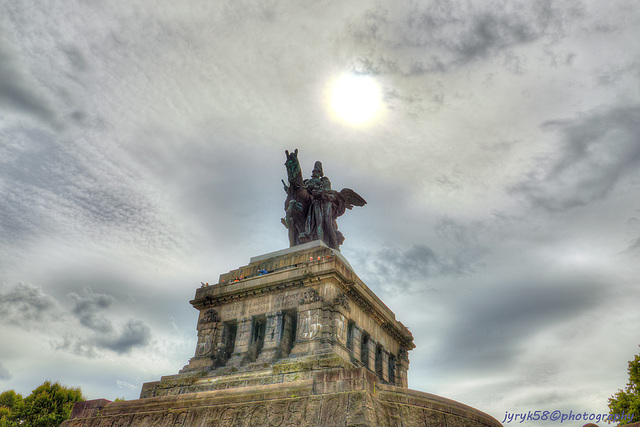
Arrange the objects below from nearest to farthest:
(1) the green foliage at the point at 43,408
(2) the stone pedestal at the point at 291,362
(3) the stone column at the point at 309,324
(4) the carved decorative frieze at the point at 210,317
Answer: (2) the stone pedestal at the point at 291,362
(3) the stone column at the point at 309,324
(4) the carved decorative frieze at the point at 210,317
(1) the green foliage at the point at 43,408

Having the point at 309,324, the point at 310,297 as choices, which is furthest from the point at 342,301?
the point at 309,324

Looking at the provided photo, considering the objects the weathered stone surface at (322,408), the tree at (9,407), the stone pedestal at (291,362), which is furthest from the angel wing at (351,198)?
the tree at (9,407)

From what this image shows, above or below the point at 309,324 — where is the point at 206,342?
above

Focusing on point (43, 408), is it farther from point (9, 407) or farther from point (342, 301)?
point (342, 301)

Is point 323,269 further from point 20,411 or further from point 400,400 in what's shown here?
point 20,411

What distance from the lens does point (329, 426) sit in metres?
11.2

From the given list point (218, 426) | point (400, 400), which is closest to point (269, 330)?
point (218, 426)

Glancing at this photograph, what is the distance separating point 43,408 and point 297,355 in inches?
1311

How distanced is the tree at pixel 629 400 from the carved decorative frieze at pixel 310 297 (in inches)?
804

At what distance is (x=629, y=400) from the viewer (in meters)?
26.9

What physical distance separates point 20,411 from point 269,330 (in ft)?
105

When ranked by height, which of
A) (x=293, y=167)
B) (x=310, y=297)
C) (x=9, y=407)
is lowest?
(x=310, y=297)

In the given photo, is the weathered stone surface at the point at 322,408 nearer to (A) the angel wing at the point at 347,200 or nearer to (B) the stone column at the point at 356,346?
(B) the stone column at the point at 356,346

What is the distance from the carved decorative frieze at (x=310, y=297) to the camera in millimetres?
18438
